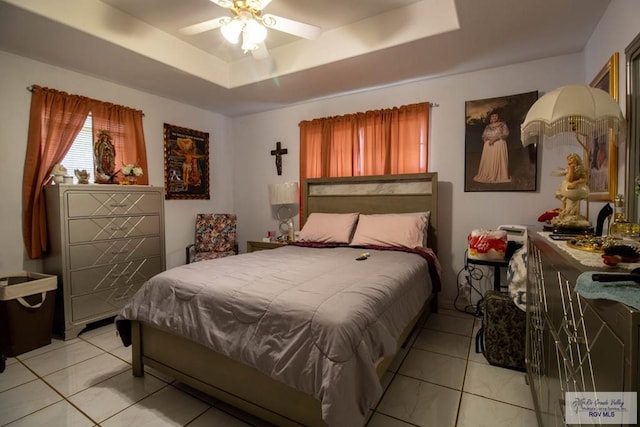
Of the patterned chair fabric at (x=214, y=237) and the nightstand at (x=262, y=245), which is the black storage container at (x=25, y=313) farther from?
the nightstand at (x=262, y=245)

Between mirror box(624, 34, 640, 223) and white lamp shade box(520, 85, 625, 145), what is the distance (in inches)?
2.7

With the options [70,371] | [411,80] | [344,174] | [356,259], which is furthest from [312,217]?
[70,371]

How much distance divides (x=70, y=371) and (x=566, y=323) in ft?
9.52

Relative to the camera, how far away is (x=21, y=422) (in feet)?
5.39

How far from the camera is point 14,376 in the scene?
208cm

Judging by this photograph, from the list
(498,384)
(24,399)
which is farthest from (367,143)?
(24,399)

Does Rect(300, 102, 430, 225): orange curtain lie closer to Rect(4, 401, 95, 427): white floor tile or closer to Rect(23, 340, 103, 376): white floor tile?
Rect(23, 340, 103, 376): white floor tile

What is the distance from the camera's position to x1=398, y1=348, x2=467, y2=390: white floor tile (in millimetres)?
1976

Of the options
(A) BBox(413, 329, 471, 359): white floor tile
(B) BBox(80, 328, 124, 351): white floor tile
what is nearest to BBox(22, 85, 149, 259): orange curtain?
(B) BBox(80, 328, 124, 351): white floor tile

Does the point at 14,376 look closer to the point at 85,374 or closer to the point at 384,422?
the point at 85,374

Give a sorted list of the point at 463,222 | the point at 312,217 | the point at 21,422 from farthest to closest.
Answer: the point at 312,217, the point at 463,222, the point at 21,422

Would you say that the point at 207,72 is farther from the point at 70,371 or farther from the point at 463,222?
the point at 463,222

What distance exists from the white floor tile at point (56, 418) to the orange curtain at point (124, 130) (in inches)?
94.7

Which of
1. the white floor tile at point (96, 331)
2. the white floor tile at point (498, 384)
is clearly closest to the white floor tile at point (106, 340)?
the white floor tile at point (96, 331)
